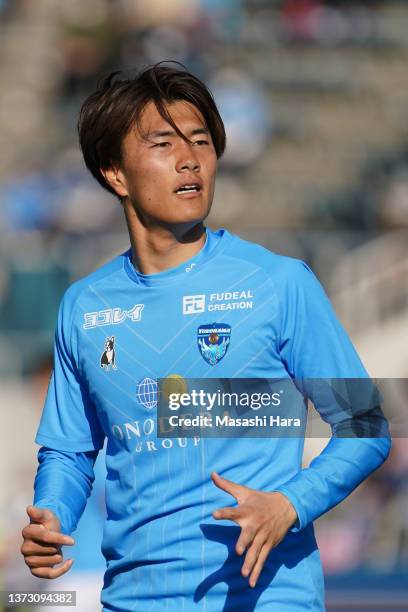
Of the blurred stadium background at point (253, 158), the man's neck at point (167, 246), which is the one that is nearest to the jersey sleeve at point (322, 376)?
the man's neck at point (167, 246)

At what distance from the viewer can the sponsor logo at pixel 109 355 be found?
259cm

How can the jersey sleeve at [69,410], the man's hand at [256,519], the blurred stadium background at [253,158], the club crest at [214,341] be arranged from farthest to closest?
1. the blurred stadium background at [253,158]
2. the jersey sleeve at [69,410]
3. the club crest at [214,341]
4. the man's hand at [256,519]

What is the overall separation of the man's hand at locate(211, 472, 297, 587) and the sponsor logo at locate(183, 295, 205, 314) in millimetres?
429

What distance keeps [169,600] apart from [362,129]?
10.2 m

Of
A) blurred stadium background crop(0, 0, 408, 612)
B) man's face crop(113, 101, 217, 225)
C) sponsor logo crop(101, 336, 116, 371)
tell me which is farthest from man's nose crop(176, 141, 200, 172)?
blurred stadium background crop(0, 0, 408, 612)

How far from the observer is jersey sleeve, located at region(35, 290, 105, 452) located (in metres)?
2.69

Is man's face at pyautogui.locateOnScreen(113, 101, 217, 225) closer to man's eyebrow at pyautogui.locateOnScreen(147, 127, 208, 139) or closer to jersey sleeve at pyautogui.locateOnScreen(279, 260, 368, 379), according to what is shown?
man's eyebrow at pyautogui.locateOnScreen(147, 127, 208, 139)

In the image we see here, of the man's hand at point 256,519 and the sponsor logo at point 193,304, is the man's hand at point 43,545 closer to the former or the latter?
the man's hand at point 256,519

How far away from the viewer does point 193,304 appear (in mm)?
2551

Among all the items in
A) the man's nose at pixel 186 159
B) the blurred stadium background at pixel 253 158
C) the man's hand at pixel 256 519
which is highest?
the blurred stadium background at pixel 253 158

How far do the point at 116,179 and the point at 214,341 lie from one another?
1.88ft

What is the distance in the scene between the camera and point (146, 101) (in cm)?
268

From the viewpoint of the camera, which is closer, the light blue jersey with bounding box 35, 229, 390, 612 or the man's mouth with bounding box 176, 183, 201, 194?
the light blue jersey with bounding box 35, 229, 390, 612

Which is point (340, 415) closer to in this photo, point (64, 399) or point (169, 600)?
point (169, 600)
